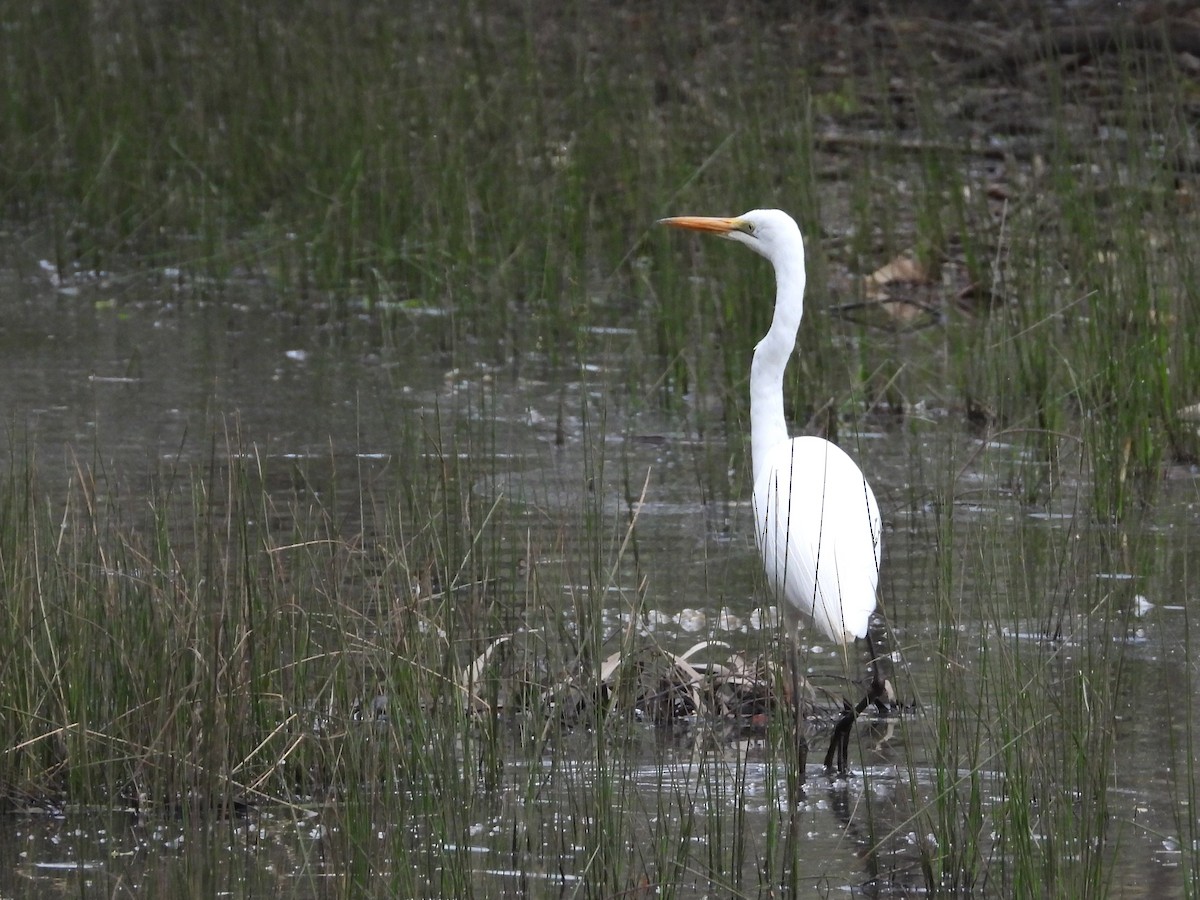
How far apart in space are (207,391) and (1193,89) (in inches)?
235

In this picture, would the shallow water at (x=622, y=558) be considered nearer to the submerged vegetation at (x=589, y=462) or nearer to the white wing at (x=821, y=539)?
the submerged vegetation at (x=589, y=462)

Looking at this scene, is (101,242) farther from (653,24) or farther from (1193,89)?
(1193,89)

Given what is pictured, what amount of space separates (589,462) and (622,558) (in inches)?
34.8

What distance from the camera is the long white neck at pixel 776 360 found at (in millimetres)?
4523

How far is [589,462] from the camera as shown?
5492 millimetres

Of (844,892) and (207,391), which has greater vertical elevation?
(207,391)

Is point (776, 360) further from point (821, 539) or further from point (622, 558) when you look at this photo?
point (821, 539)

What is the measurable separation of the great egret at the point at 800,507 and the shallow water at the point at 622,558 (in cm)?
14

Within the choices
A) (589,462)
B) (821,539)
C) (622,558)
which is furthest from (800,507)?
(589,462)

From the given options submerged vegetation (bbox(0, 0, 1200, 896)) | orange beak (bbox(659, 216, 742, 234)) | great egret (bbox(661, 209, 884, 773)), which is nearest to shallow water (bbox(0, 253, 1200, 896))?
submerged vegetation (bbox(0, 0, 1200, 896))

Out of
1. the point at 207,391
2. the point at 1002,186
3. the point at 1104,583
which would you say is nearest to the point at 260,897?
the point at 1104,583

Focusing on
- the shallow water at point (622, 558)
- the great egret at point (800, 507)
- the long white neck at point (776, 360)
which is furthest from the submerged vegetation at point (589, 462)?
the long white neck at point (776, 360)

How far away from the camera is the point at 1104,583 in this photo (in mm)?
4684

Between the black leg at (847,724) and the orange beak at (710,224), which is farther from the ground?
the orange beak at (710,224)
